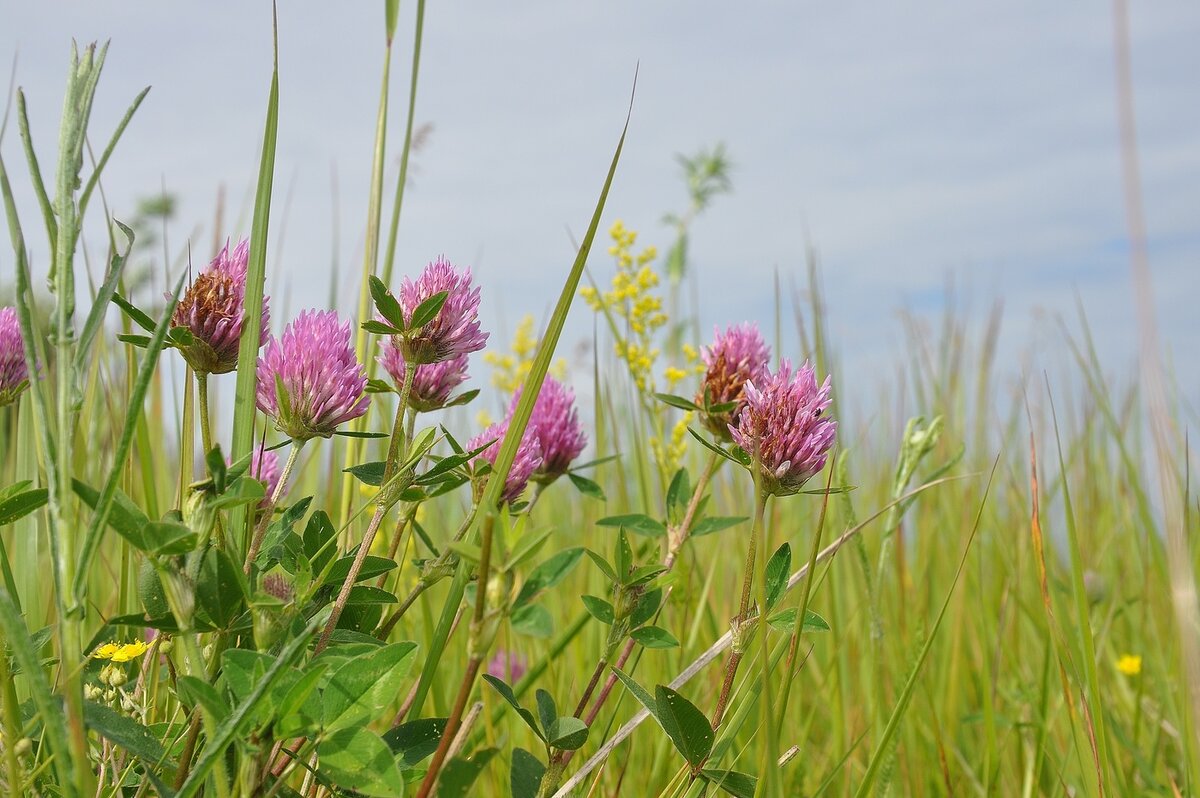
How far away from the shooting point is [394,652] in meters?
0.64

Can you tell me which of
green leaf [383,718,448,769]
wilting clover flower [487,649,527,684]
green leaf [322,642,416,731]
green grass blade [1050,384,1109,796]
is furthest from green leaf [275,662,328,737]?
wilting clover flower [487,649,527,684]

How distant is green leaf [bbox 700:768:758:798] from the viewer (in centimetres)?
79

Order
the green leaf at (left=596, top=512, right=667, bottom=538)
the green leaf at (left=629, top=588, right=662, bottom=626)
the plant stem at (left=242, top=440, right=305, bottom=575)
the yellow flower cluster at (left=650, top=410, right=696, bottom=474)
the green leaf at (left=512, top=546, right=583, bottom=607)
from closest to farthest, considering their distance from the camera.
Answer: the green leaf at (left=512, top=546, right=583, bottom=607), the plant stem at (left=242, top=440, right=305, bottom=575), the green leaf at (left=629, top=588, right=662, bottom=626), the green leaf at (left=596, top=512, right=667, bottom=538), the yellow flower cluster at (left=650, top=410, right=696, bottom=474)

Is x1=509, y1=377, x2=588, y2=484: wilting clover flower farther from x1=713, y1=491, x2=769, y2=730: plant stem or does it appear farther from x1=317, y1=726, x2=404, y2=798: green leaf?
x1=317, y1=726, x2=404, y2=798: green leaf

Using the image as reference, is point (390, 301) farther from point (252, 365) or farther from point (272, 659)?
point (272, 659)

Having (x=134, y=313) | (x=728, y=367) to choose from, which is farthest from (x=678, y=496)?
(x=134, y=313)

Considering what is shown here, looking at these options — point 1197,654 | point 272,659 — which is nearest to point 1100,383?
point 1197,654

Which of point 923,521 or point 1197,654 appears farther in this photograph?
A: point 923,521

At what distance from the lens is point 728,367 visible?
1047 mm

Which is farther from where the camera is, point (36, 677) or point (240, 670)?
point (240, 670)

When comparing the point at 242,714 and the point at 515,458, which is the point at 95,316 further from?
the point at 515,458

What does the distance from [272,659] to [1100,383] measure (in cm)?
174

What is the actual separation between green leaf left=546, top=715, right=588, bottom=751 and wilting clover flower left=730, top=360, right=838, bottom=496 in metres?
0.25

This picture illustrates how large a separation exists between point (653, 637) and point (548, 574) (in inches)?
8.3
